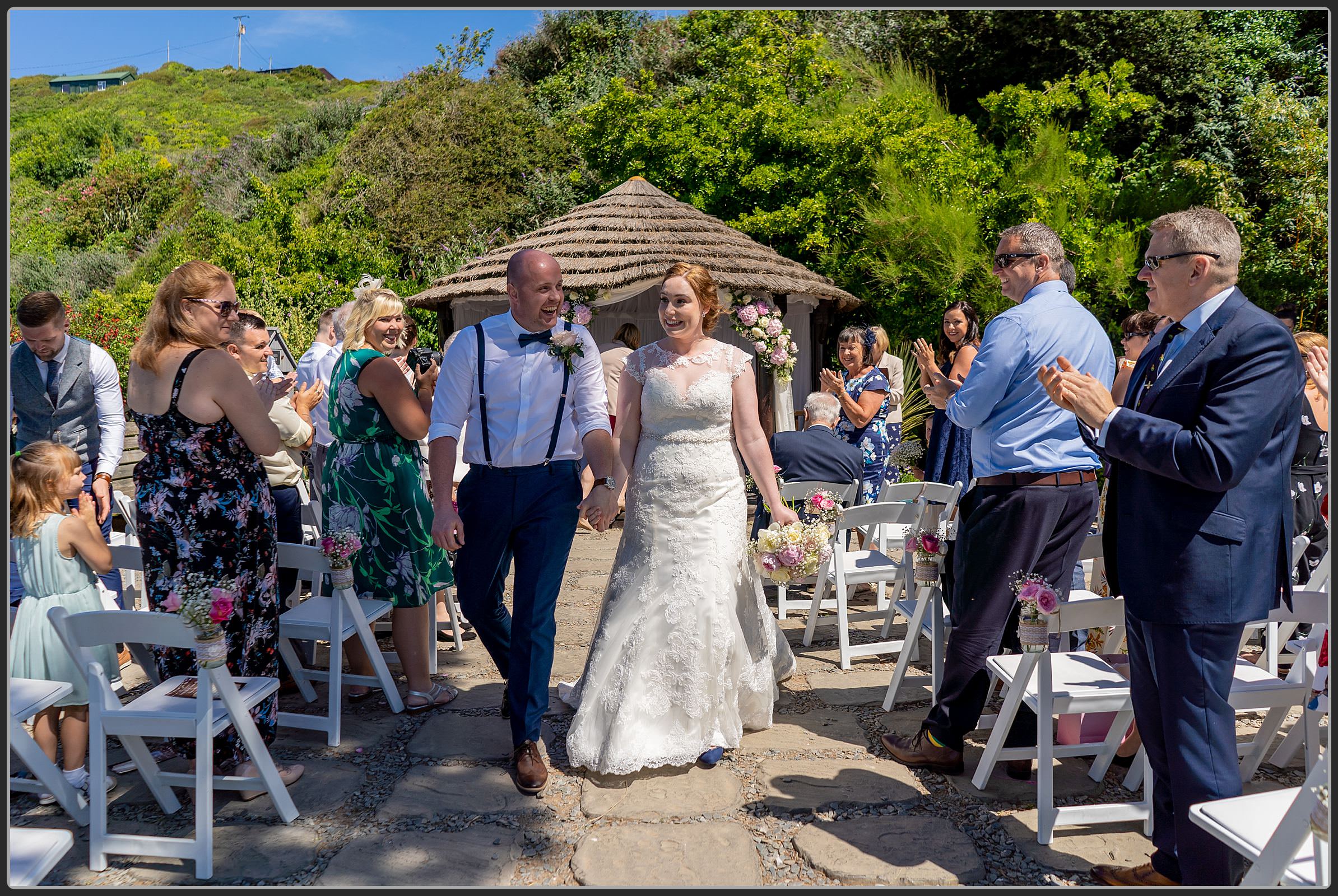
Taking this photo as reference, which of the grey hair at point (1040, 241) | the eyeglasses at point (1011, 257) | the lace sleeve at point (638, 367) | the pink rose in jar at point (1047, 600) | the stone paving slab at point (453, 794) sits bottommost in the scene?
the stone paving slab at point (453, 794)

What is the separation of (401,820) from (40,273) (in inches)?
1099

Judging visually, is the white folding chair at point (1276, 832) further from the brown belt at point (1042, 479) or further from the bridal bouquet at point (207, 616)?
the bridal bouquet at point (207, 616)

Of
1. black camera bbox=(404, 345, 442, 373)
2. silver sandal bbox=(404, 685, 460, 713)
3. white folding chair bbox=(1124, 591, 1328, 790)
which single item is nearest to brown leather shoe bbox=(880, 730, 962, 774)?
white folding chair bbox=(1124, 591, 1328, 790)

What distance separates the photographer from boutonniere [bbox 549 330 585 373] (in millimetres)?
4152

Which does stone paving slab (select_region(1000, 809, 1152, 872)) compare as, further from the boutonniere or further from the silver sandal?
the silver sandal

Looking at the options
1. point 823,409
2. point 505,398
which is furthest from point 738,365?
point 823,409

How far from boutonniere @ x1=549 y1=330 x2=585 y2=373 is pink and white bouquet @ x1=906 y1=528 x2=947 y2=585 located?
1.92 m

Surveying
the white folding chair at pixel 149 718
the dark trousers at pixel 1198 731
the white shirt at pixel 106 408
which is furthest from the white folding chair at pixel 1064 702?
the white shirt at pixel 106 408

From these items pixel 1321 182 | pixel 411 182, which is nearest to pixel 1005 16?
pixel 1321 182

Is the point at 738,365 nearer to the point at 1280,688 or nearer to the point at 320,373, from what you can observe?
the point at 1280,688

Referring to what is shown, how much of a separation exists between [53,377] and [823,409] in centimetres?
526

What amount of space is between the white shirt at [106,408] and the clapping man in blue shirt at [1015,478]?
16.5ft

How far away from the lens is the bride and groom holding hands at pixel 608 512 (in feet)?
13.5

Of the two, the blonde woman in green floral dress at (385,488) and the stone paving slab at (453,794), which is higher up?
the blonde woman in green floral dress at (385,488)
